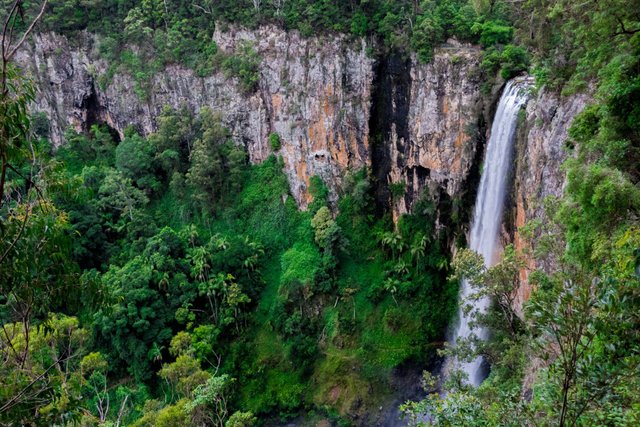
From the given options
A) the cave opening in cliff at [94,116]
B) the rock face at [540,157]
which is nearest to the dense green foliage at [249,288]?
the cave opening in cliff at [94,116]

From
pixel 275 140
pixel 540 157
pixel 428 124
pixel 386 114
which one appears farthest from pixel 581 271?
pixel 275 140

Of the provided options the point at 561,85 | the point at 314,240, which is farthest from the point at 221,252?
the point at 561,85

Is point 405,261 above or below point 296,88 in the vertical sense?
below

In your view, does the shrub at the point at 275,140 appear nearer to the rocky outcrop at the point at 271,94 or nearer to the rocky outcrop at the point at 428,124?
the rocky outcrop at the point at 271,94

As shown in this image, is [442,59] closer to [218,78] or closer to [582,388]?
[218,78]

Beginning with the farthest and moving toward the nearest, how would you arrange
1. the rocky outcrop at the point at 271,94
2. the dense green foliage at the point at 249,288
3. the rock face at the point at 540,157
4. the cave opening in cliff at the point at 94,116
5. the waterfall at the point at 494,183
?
1. the cave opening in cliff at the point at 94,116
2. the rocky outcrop at the point at 271,94
3. the dense green foliage at the point at 249,288
4. the waterfall at the point at 494,183
5. the rock face at the point at 540,157

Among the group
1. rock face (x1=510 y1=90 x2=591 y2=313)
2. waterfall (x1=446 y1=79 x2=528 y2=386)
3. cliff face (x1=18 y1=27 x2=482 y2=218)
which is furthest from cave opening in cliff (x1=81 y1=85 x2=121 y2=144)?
rock face (x1=510 y1=90 x2=591 y2=313)
